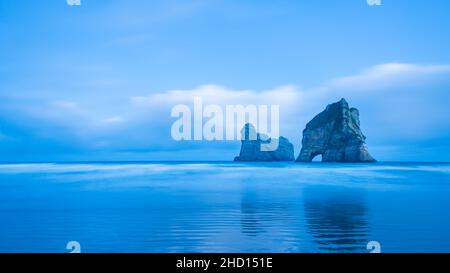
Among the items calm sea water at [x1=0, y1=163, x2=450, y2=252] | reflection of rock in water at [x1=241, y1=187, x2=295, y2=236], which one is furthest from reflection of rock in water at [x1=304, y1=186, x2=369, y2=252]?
reflection of rock in water at [x1=241, y1=187, x2=295, y2=236]

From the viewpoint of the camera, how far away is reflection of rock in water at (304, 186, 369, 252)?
8055 millimetres

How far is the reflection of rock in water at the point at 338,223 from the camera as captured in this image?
805 centimetres

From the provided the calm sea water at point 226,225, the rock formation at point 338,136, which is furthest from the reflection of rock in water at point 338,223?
the rock formation at point 338,136

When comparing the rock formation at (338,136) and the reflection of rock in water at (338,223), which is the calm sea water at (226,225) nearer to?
the reflection of rock in water at (338,223)

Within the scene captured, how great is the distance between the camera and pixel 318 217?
1161 centimetres

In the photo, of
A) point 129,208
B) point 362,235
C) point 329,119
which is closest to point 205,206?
point 129,208

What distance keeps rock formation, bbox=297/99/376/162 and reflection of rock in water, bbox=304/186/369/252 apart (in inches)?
2848

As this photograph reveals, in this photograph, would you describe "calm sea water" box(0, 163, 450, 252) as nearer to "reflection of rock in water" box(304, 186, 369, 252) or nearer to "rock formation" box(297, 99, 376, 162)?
"reflection of rock in water" box(304, 186, 369, 252)

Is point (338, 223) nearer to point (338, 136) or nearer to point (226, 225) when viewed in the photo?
point (226, 225)

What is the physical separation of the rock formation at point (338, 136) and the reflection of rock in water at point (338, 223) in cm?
7233

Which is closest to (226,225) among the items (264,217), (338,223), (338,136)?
(264,217)

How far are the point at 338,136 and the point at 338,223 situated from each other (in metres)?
79.5

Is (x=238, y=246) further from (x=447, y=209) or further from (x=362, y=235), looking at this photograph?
(x=447, y=209)
